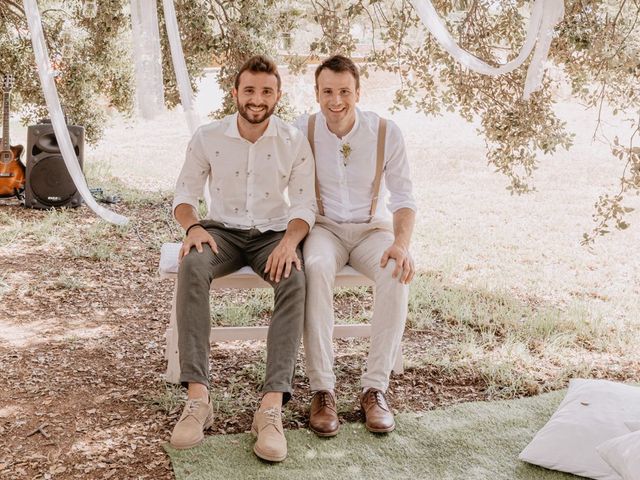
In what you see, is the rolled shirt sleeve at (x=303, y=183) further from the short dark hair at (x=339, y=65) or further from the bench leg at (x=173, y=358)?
the bench leg at (x=173, y=358)

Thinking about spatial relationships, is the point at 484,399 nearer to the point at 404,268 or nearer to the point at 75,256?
the point at 404,268

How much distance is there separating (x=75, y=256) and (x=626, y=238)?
441 cm

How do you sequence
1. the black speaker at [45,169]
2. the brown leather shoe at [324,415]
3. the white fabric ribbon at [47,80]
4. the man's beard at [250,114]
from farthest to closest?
the black speaker at [45,169]
the white fabric ribbon at [47,80]
the man's beard at [250,114]
the brown leather shoe at [324,415]

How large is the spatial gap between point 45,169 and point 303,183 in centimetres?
370

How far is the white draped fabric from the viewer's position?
2.97 metres

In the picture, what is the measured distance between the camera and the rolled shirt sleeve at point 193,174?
2.87 metres

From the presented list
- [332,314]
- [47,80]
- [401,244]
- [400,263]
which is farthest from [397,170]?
[47,80]

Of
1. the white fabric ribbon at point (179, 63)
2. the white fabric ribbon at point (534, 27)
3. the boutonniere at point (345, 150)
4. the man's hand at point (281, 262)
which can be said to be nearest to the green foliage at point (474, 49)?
the white fabric ribbon at point (534, 27)

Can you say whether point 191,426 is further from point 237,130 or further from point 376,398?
point 237,130

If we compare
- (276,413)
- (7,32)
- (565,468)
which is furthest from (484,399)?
(7,32)

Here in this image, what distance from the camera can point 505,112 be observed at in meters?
4.16

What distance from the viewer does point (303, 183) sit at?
287 centimetres

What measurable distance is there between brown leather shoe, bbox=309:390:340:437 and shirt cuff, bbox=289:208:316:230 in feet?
2.20

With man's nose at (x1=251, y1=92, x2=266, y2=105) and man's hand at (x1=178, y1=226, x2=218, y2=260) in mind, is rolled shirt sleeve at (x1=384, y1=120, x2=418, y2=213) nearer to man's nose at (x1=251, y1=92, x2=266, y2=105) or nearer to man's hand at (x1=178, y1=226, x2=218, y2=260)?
man's nose at (x1=251, y1=92, x2=266, y2=105)
